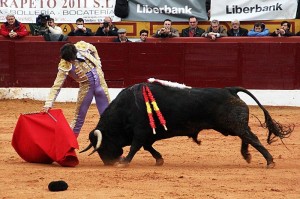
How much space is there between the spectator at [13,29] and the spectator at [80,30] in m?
0.75

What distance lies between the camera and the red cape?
834cm

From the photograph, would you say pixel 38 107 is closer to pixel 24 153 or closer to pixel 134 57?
pixel 134 57

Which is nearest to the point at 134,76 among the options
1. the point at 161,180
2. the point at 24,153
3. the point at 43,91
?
the point at 43,91

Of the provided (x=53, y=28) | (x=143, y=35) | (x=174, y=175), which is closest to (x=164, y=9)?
(x=143, y=35)

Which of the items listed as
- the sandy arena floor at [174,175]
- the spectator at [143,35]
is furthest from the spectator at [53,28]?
the sandy arena floor at [174,175]

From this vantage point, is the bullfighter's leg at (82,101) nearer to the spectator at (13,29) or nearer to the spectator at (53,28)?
the spectator at (53,28)

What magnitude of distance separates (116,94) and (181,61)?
1167 millimetres

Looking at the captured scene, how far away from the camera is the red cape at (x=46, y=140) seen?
27.3ft

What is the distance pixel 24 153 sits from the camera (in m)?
8.58

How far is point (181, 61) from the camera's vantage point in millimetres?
14633

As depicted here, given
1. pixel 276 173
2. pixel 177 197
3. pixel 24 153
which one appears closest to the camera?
pixel 177 197

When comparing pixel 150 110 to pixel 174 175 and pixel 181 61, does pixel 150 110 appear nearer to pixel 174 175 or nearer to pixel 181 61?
pixel 174 175

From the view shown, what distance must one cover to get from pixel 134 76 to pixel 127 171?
6834 mm

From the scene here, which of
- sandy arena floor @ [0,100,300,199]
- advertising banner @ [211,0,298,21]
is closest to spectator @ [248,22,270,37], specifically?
advertising banner @ [211,0,298,21]
